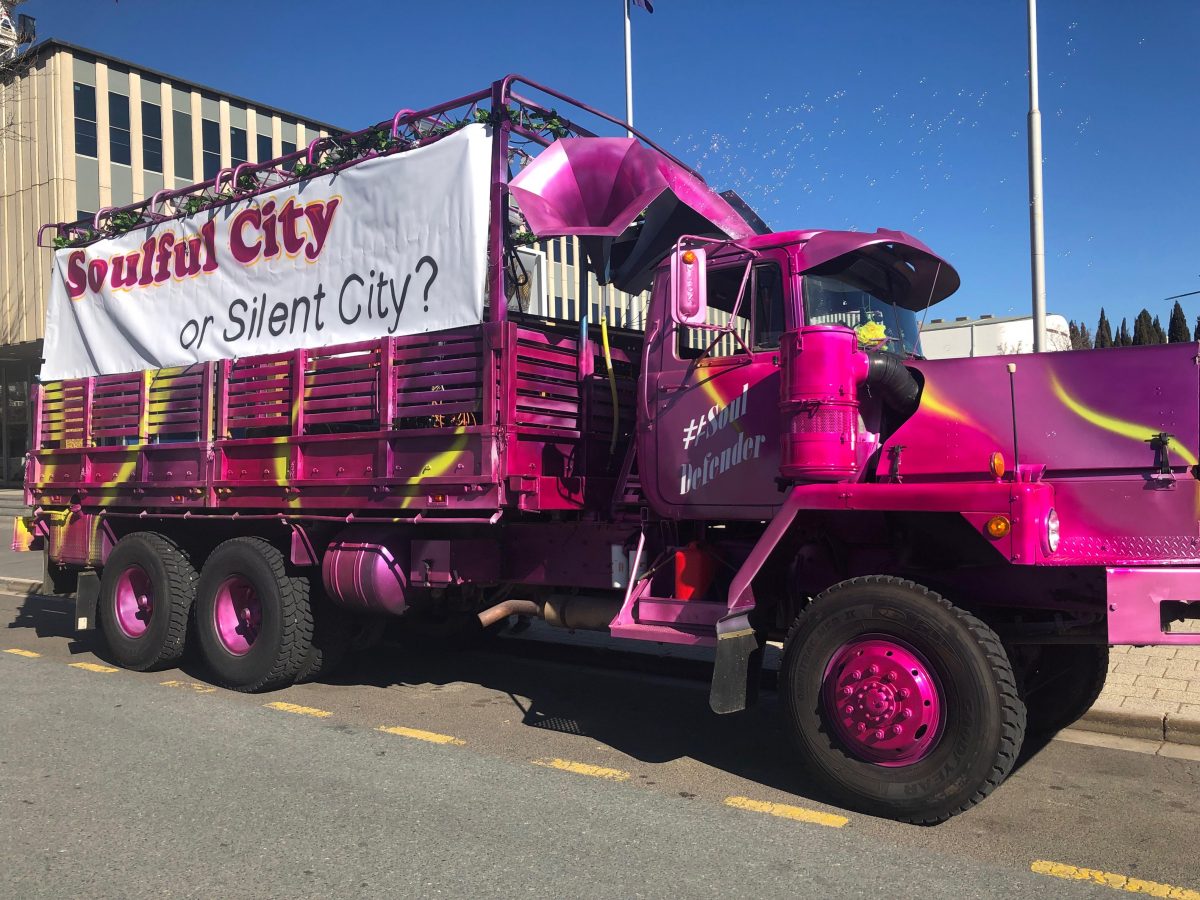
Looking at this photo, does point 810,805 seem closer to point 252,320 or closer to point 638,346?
point 638,346

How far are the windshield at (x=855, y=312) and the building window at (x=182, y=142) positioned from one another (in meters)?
33.1

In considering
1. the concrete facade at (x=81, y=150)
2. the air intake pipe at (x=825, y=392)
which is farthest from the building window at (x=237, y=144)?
the air intake pipe at (x=825, y=392)

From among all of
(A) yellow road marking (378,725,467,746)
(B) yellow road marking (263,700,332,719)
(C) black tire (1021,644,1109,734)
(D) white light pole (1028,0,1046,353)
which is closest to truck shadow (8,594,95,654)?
(B) yellow road marking (263,700,332,719)

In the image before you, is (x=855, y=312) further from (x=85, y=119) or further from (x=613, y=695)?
(x=85, y=119)

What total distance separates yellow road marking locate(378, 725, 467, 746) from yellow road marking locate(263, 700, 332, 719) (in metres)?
0.52

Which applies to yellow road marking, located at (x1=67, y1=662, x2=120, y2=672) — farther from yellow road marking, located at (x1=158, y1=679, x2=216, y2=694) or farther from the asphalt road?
the asphalt road

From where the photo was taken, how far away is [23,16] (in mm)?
17562

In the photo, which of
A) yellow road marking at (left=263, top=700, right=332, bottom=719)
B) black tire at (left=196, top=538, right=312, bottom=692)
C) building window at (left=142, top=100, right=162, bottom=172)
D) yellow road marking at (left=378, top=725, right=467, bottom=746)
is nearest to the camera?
yellow road marking at (left=378, top=725, right=467, bottom=746)

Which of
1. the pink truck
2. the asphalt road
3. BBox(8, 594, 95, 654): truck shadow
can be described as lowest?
the asphalt road

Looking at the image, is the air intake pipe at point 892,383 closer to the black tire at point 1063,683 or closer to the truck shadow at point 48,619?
the black tire at point 1063,683

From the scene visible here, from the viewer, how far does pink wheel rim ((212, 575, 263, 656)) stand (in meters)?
7.01

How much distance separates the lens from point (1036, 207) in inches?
376

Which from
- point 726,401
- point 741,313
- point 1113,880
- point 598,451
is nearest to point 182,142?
point 598,451

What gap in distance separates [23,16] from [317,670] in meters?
16.5
